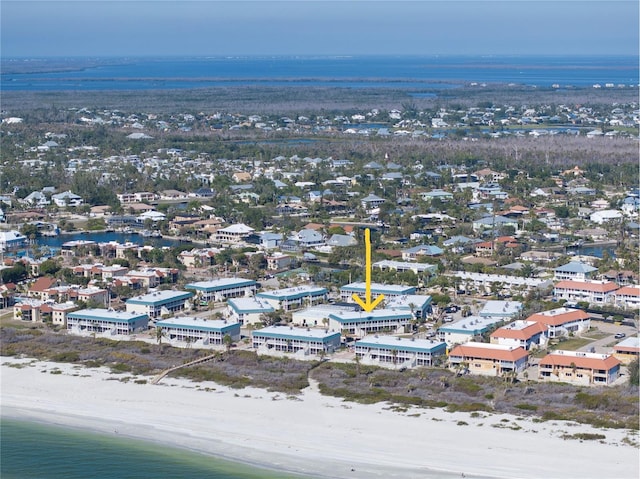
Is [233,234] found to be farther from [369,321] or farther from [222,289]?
[369,321]

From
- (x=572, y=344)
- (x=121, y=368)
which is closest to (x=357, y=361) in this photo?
(x=121, y=368)

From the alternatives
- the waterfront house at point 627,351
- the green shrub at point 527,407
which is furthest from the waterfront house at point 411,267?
the green shrub at point 527,407

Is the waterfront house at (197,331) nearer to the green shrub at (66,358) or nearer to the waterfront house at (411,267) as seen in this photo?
the green shrub at (66,358)

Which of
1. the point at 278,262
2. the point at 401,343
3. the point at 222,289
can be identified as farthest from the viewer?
the point at 278,262

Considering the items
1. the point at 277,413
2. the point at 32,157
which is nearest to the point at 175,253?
the point at 277,413

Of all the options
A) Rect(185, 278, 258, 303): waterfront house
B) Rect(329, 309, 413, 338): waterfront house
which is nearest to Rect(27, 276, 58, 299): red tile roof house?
Rect(185, 278, 258, 303): waterfront house

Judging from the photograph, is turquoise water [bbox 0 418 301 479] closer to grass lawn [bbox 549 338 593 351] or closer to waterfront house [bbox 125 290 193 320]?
waterfront house [bbox 125 290 193 320]
